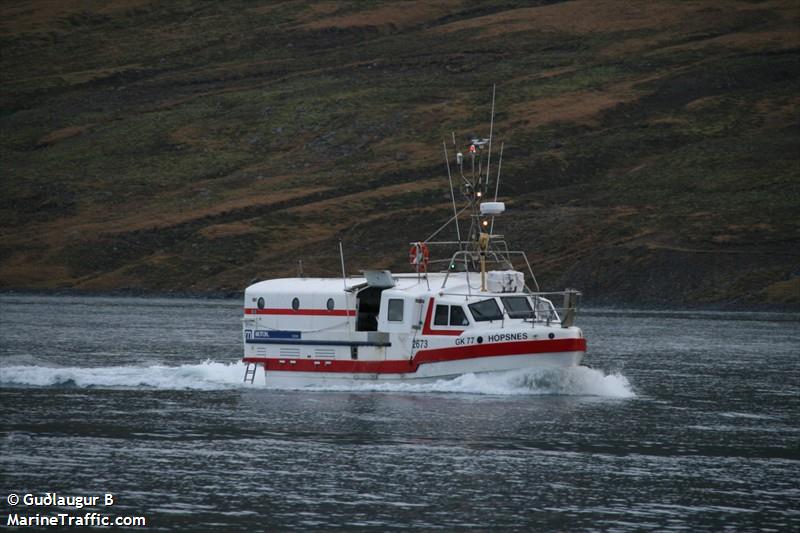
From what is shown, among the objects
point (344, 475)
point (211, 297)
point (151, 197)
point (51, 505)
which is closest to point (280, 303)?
point (344, 475)

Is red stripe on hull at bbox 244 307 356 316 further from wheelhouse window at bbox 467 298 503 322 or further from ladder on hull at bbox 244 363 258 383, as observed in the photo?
wheelhouse window at bbox 467 298 503 322

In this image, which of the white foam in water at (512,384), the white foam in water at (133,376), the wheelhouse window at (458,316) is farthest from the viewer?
the white foam in water at (133,376)

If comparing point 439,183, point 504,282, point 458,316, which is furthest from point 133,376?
point 439,183

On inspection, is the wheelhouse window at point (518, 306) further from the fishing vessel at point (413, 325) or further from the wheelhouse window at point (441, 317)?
the wheelhouse window at point (441, 317)

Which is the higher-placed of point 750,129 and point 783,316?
point 750,129

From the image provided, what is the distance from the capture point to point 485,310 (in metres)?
42.3

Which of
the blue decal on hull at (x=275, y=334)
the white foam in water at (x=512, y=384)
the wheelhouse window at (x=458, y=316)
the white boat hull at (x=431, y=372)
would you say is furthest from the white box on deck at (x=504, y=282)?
the blue decal on hull at (x=275, y=334)

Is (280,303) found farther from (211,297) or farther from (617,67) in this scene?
(617,67)

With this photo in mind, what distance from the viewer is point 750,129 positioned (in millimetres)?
162625

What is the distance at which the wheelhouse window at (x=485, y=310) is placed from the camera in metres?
42.2

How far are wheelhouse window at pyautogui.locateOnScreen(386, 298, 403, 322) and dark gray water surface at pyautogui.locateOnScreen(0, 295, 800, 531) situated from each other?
7.47 ft

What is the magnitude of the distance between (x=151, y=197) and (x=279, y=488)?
5628 inches

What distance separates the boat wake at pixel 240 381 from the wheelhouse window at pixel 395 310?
2187 millimetres

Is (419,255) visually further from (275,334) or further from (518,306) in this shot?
(275,334)
